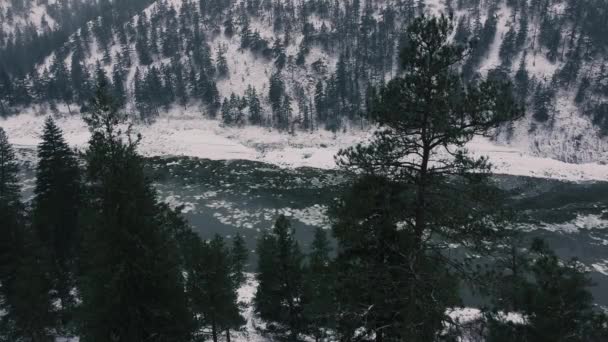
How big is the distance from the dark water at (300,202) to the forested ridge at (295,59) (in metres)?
28.1

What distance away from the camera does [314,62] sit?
113 m

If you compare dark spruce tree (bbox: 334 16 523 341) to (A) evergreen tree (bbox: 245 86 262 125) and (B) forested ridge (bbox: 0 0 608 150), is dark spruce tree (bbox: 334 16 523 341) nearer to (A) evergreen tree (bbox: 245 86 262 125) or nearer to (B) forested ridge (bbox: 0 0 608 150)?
(B) forested ridge (bbox: 0 0 608 150)

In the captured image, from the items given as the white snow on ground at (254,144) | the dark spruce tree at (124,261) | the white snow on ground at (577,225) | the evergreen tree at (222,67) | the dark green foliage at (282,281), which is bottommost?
the white snow on ground at (577,225)

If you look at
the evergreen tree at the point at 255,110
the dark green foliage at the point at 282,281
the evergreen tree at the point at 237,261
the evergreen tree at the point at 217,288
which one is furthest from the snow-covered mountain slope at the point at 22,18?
the dark green foliage at the point at 282,281

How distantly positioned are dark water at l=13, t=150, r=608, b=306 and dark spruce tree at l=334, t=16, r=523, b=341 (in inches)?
1097

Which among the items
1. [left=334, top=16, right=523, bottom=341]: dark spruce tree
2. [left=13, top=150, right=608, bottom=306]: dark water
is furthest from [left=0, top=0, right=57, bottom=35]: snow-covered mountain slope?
[left=334, top=16, right=523, bottom=341]: dark spruce tree

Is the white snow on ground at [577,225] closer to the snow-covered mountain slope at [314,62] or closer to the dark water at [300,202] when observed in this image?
the dark water at [300,202]

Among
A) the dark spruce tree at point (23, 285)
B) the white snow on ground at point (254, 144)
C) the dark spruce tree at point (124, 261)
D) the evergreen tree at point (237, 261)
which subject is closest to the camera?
the dark spruce tree at point (124, 261)

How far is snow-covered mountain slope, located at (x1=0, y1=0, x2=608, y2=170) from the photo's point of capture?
85750 millimetres

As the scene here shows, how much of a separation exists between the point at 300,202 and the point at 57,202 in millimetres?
32204

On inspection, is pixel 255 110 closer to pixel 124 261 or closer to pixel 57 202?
pixel 57 202

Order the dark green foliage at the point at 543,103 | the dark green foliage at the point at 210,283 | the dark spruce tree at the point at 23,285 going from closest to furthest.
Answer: the dark spruce tree at the point at 23,285 → the dark green foliage at the point at 210,283 → the dark green foliage at the point at 543,103

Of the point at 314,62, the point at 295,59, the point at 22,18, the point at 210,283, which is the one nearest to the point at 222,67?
the point at 295,59

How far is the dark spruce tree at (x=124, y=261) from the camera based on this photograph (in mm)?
11047
